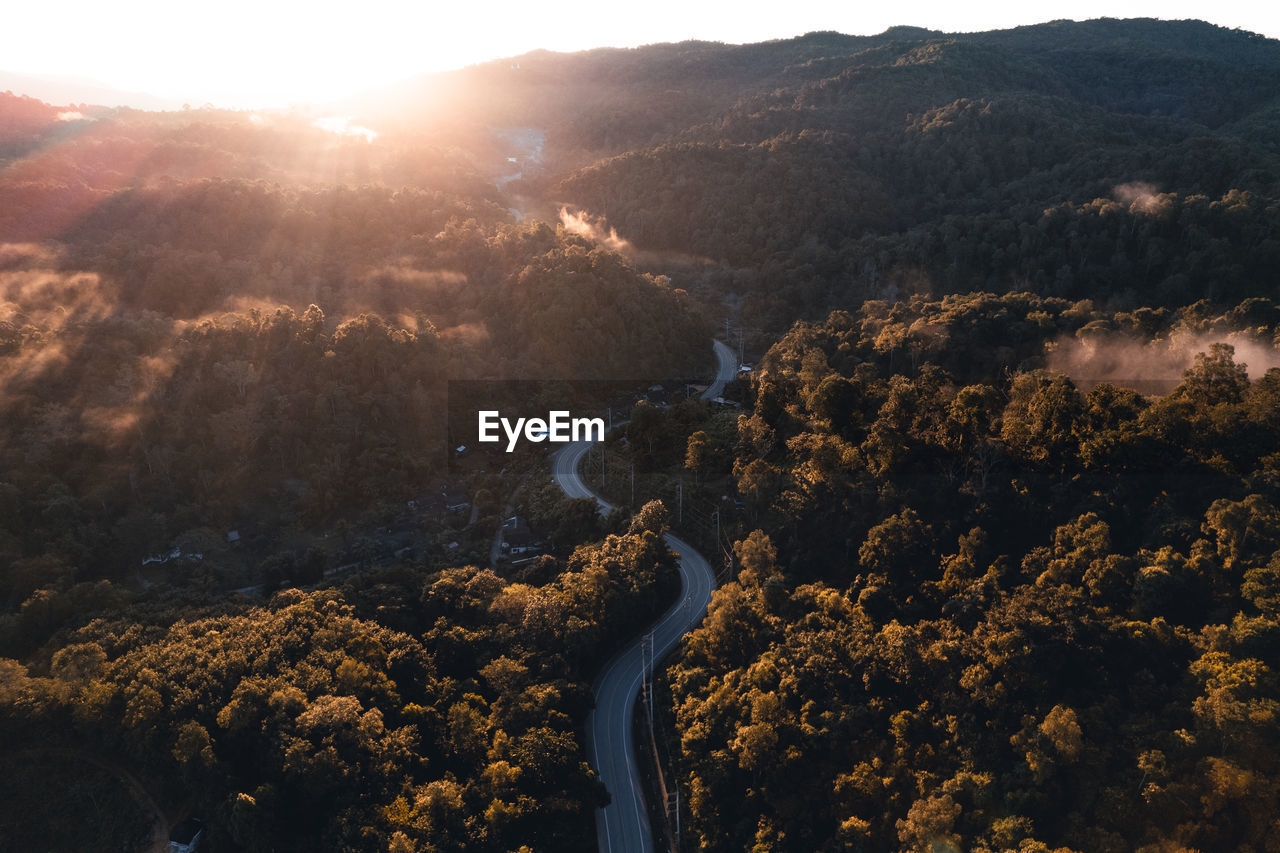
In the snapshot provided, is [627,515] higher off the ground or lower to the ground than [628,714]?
higher

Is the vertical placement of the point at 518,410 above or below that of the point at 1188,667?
below

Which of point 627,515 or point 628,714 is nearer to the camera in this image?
point 628,714

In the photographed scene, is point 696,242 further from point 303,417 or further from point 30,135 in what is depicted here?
point 30,135

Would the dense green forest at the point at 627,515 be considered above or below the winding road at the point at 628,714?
above

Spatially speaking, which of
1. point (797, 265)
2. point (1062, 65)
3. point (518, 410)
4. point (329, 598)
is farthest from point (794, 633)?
point (1062, 65)

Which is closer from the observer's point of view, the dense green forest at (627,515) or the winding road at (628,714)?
the dense green forest at (627,515)

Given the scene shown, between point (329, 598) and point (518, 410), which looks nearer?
point (329, 598)
